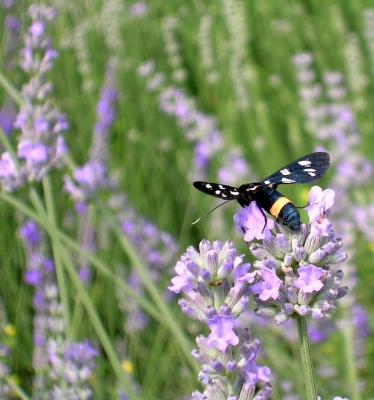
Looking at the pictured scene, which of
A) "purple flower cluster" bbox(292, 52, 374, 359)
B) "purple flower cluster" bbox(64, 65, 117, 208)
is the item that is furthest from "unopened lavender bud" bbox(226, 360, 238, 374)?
"purple flower cluster" bbox(292, 52, 374, 359)

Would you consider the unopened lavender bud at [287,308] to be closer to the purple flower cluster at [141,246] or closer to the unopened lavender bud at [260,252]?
the unopened lavender bud at [260,252]

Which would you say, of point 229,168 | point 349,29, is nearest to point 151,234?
point 229,168

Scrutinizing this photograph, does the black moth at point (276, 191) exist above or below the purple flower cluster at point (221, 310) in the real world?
above

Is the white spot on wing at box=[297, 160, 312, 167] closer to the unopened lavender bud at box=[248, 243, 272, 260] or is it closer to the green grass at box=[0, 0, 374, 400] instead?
the unopened lavender bud at box=[248, 243, 272, 260]

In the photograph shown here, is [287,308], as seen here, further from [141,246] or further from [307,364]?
[141,246]

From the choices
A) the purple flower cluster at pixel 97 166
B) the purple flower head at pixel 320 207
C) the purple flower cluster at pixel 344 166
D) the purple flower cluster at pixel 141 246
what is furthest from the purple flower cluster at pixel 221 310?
the purple flower cluster at pixel 141 246
